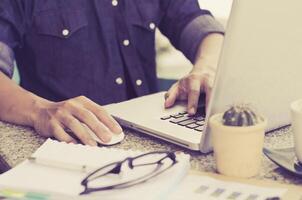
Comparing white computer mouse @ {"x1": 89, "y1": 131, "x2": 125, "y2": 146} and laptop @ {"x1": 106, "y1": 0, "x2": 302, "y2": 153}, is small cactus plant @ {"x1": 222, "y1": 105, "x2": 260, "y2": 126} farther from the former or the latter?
white computer mouse @ {"x1": 89, "y1": 131, "x2": 125, "y2": 146}

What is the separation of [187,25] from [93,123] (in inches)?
28.4

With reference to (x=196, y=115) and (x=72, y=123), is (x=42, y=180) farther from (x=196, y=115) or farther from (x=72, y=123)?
(x=196, y=115)

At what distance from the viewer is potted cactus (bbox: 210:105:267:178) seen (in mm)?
816

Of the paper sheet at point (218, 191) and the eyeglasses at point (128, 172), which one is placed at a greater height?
the eyeglasses at point (128, 172)

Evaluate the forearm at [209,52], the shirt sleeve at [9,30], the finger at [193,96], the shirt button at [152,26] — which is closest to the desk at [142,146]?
the finger at [193,96]

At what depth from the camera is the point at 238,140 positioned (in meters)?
0.82

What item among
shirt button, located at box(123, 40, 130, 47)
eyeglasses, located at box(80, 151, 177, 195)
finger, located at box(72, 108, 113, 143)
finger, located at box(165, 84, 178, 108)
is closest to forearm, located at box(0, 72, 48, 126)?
finger, located at box(72, 108, 113, 143)

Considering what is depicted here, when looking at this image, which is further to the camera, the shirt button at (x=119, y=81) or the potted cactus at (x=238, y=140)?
the shirt button at (x=119, y=81)

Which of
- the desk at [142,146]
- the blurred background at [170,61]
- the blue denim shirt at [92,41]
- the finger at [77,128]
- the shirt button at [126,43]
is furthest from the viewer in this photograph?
the blurred background at [170,61]

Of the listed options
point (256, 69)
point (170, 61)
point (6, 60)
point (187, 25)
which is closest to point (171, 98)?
point (256, 69)

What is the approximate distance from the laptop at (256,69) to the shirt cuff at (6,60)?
0.41 meters

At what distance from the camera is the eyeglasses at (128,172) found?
75 centimetres

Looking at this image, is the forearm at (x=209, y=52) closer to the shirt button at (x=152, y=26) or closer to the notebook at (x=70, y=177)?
the shirt button at (x=152, y=26)

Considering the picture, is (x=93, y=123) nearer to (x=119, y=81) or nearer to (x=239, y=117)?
(x=239, y=117)
